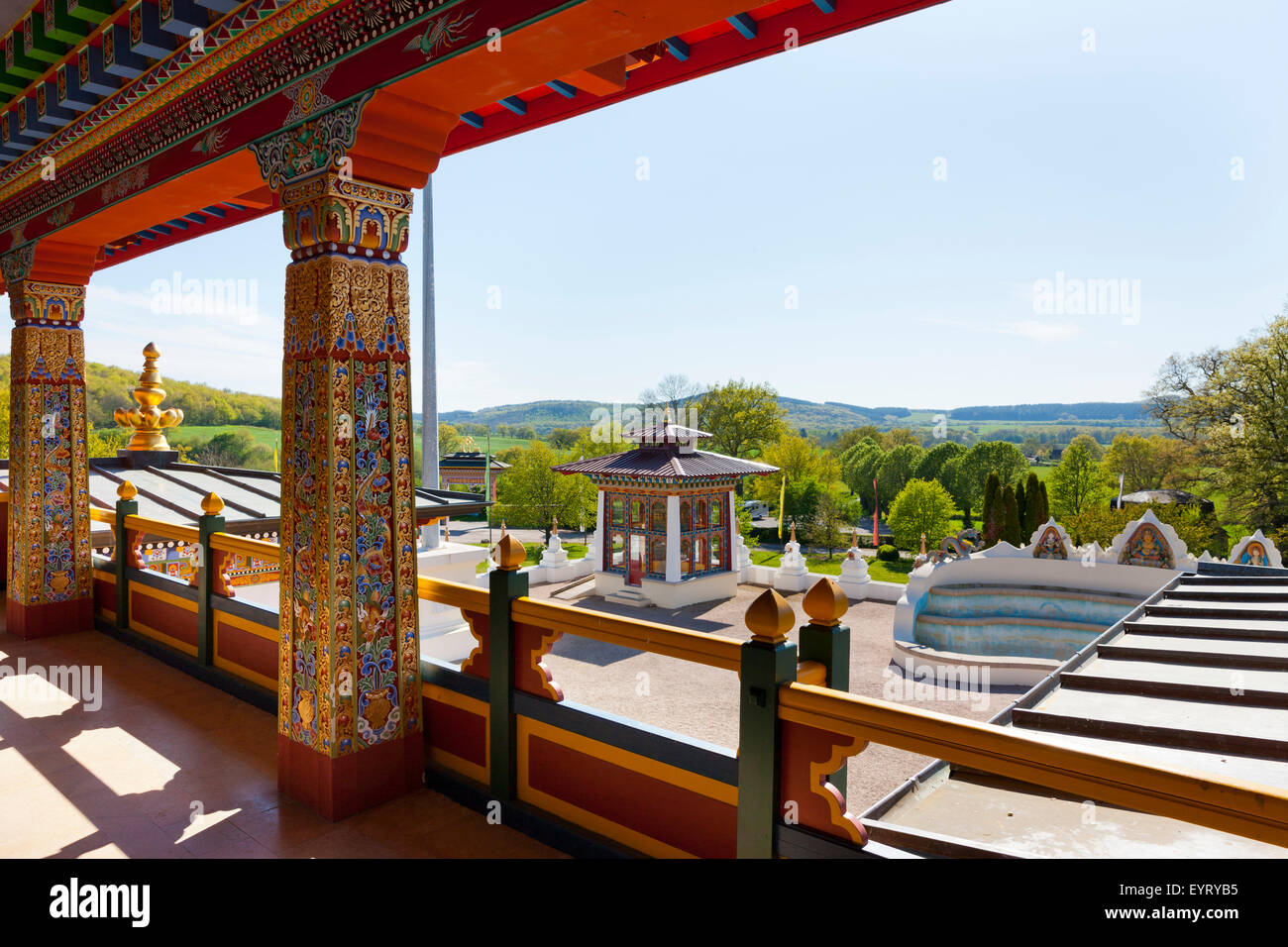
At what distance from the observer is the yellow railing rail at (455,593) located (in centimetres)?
362

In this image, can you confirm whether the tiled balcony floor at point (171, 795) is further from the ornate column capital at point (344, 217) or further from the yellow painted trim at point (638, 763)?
the ornate column capital at point (344, 217)

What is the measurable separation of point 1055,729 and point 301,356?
4792mm

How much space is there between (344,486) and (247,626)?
2464 mm

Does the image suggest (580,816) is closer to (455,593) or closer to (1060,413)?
(455,593)

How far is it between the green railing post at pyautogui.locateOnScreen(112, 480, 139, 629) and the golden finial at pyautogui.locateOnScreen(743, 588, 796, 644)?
21.0 ft

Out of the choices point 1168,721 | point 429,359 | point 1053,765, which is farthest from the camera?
point 429,359

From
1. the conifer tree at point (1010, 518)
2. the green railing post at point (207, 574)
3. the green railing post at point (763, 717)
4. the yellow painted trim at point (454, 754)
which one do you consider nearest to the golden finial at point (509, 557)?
the yellow painted trim at point (454, 754)

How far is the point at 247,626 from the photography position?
5.12 metres

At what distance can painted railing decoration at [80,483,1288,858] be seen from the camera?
186cm

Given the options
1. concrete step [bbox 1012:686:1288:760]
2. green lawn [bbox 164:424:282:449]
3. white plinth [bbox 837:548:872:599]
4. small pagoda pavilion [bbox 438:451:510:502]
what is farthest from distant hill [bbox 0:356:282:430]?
concrete step [bbox 1012:686:1288:760]

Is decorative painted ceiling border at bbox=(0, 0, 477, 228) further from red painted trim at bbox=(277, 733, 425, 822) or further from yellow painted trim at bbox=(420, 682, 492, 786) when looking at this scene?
red painted trim at bbox=(277, 733, 425, 822)

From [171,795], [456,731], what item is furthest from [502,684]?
[171,795]
